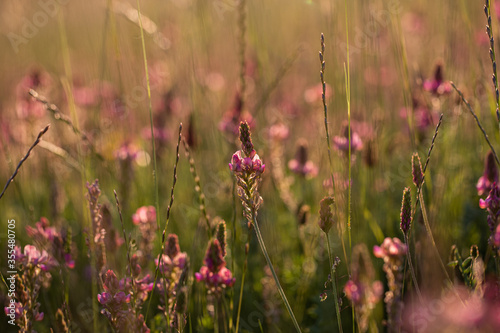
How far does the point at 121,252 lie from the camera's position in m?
1.70

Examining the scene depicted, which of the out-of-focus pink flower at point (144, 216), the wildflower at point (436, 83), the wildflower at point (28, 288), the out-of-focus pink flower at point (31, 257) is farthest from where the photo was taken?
the wildflower at point (436, 83)

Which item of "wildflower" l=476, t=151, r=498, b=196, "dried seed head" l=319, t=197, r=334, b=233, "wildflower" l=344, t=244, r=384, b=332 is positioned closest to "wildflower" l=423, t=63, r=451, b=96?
"wildflower" l=476, t=151, r=498, b=196

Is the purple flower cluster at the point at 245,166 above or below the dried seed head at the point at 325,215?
above

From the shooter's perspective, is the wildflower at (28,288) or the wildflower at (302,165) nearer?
the wildflower at (28,288)

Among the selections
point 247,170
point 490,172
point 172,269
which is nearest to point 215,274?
point 172,269

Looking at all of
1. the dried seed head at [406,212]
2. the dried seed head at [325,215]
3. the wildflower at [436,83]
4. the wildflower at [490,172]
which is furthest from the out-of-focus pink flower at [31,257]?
the wildflower at [436,83]

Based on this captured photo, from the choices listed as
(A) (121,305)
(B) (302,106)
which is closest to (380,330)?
(A) (121,305)

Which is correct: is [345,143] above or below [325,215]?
above

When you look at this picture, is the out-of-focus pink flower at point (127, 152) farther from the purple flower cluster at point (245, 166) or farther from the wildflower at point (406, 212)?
the wildflower at point (406, 212)

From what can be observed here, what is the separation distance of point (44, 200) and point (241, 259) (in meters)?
1.36

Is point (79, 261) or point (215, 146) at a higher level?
point (215, 146)

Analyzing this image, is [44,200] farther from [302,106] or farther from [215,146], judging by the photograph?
[302,106]

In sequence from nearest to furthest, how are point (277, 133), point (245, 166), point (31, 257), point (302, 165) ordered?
point (245, 166), point (31, 257), point (302, 165), point (277, 133)

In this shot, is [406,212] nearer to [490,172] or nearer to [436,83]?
[490,172]
